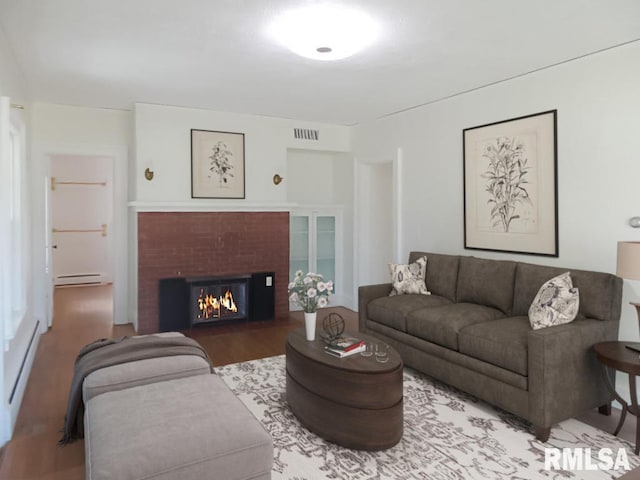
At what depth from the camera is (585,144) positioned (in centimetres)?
349

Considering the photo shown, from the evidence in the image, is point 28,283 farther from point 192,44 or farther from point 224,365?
point 192,44

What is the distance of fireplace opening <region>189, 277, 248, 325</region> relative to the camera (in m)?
5.42

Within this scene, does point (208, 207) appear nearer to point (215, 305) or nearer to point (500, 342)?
point (215, 305)

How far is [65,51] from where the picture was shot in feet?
11.1

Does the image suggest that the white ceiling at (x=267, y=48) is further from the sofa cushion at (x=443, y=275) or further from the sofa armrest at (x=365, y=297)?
the sofa armrest at (x=365, y=297)

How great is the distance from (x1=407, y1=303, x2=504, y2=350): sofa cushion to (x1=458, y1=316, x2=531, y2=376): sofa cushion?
10 centimetres

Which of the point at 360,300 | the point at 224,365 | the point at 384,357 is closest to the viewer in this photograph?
the point at 384,357

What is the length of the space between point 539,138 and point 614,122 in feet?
1.99

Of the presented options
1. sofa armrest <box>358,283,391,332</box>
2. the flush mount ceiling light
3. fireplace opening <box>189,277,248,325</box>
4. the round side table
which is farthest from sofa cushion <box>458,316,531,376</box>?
fireplace opening <box>189,277,248,325</box>

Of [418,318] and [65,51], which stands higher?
[65,51]

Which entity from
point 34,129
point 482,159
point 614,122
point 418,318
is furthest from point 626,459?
point 34,129

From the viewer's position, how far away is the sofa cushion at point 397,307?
3.95m

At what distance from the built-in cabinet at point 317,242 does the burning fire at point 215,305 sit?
1.05m
